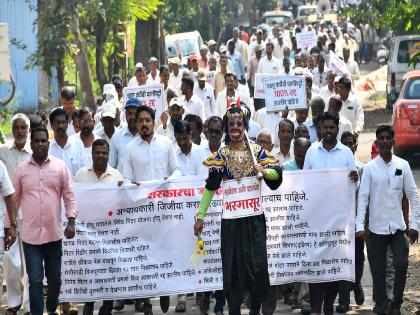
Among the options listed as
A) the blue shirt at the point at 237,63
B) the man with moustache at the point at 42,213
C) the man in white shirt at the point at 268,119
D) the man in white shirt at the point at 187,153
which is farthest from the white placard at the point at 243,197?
the blue shirt at the point at 237,63

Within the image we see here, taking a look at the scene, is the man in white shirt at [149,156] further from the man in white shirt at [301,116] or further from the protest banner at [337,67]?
the protest banner at [337,67]

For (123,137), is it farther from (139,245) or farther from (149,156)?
(139,245)

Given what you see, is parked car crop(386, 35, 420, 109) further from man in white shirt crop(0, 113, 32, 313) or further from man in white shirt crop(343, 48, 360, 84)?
man in white shirt crop(0, 113, 32, 313)

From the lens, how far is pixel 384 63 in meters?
50.1

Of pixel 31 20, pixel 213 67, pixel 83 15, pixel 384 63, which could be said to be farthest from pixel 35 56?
pixel 384 63

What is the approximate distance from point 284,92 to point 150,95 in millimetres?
1659

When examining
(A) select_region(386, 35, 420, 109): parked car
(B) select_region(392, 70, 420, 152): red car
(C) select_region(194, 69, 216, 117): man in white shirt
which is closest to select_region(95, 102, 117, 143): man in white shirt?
(C) select_region(194, 69, 216, 117): man in white shirt

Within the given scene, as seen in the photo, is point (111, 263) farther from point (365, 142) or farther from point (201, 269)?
point (365, 142)

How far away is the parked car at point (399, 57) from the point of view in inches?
1101

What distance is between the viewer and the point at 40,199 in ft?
32.8

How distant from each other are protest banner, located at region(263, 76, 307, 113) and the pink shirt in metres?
5.50

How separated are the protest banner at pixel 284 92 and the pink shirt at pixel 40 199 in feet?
18.0

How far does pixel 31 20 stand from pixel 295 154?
21.1 metres

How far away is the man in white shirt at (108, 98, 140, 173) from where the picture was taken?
1212 centimetres
